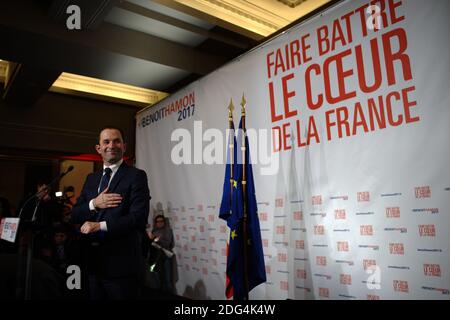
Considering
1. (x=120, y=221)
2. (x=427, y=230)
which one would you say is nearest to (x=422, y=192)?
(x=427, y=230)

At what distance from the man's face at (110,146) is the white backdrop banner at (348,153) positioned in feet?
4.62

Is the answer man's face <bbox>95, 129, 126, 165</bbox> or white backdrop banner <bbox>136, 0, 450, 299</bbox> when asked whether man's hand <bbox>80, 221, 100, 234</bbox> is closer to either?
man's face <bbox>95, 129, 126, 165</bbox>

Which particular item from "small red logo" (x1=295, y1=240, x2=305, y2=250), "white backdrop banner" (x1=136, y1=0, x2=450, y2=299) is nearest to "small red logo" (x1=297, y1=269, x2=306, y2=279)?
"white backdrop banner" (x1=136, y1=0, x2=450, y2=299)

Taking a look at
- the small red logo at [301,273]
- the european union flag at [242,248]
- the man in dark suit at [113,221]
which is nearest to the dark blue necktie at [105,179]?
the man in dark suit at [113,221]

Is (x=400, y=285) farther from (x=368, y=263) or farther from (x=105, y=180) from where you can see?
(x=105, y=180)

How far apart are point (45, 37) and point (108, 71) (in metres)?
0.90

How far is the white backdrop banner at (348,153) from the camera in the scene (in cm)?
196

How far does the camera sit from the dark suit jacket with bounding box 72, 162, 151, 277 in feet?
5.61

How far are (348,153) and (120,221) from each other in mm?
1602

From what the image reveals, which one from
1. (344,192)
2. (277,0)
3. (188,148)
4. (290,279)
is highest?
(277,0)

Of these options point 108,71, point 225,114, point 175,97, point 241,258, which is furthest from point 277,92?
point 108,71

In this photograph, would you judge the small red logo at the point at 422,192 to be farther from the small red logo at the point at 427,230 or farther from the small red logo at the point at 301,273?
the small red logo at the point at 301,273
